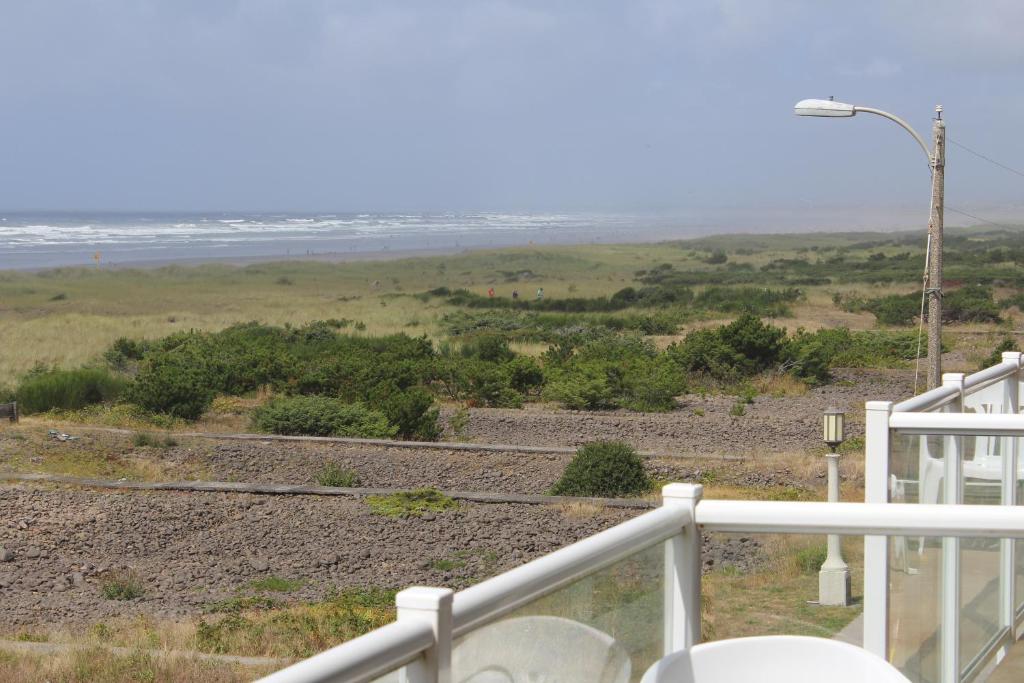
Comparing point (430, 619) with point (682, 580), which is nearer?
point (430, 619)

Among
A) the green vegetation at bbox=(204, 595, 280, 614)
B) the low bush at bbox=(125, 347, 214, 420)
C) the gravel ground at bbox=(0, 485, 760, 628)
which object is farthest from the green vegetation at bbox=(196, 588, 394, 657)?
the low bush at bbox=(125, 347, 214, 420)

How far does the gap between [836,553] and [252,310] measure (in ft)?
202

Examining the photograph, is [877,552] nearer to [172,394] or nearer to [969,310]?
[172,394]

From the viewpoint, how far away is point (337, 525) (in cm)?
1240

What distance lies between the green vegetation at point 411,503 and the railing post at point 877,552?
852 cm

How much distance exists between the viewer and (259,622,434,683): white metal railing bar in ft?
5.82

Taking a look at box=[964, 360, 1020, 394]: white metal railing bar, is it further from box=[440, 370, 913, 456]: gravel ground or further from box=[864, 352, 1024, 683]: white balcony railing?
box=[440, 370, 913, 456]: gravel ground

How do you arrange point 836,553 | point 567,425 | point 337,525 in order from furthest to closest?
1. point 567,425
2. point 337,525
3. point 836,553

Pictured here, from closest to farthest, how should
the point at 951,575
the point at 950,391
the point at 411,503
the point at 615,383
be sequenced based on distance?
1. the point at 951,575
2. the point at 950,391
3. the point at 411,503
4. the point at 615,383

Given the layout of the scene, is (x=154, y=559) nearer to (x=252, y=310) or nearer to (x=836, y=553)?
(x=836, y=553)

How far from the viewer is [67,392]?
2223cm

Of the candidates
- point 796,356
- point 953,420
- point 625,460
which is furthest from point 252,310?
point 953,420

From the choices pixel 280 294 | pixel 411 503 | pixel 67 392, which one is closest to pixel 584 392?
pixel 67 392

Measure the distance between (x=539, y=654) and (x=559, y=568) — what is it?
17 cm
